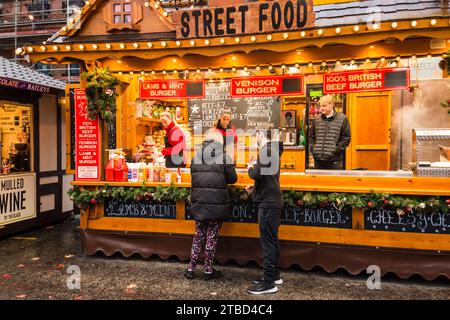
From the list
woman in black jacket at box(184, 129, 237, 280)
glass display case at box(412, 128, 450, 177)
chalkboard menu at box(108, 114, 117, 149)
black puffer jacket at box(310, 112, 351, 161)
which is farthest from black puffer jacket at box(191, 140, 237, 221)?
chalkboard menu at box(108, 114, 117, 149)

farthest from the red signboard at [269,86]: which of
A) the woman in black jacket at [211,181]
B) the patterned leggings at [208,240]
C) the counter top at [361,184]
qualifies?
the patterned leggings at [208,240]

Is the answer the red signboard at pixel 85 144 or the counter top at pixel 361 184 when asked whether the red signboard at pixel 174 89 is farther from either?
the counter top at pixel 361 184

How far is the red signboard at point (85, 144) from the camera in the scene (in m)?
6.68

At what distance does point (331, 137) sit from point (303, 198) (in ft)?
5.76

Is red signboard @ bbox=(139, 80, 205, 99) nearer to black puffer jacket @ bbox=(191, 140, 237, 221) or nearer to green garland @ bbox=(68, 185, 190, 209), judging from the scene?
green garland @ bbox=(68, 185, 190, 209)

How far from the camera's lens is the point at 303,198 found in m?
5.60

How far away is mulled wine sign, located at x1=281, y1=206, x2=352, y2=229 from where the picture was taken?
18.3 feet

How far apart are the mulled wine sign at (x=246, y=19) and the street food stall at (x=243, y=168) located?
0.05 ft

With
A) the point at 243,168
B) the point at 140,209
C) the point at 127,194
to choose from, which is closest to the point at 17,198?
the point at 127,194

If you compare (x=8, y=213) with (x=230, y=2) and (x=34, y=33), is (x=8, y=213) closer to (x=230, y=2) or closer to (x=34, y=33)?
(x=230, y=2)

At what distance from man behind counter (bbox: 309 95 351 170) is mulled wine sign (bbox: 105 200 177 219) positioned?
2807 millimetres

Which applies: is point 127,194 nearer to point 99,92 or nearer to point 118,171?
point 118,171
